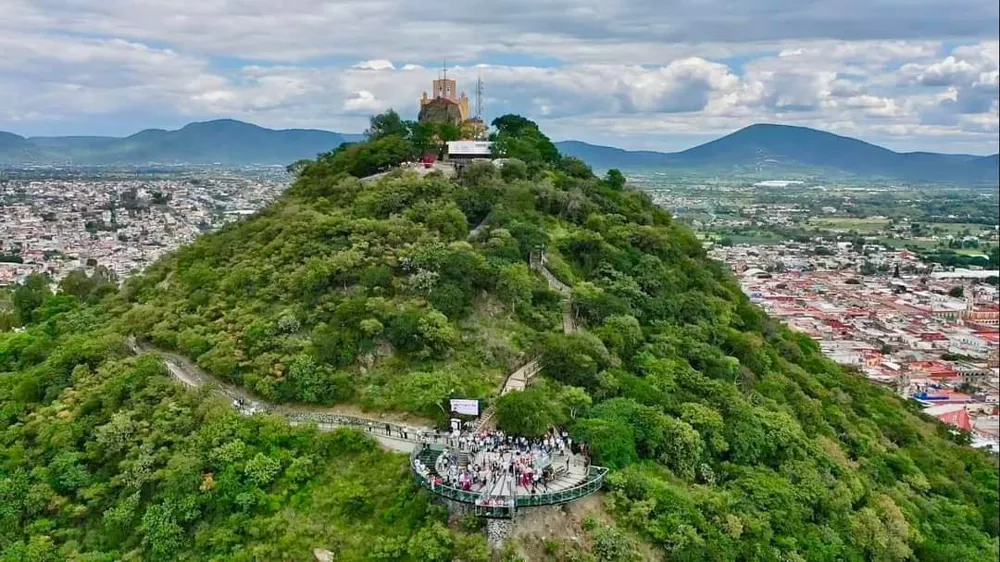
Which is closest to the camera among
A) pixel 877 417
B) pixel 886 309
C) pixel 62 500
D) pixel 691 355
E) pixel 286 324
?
pixel 62 500

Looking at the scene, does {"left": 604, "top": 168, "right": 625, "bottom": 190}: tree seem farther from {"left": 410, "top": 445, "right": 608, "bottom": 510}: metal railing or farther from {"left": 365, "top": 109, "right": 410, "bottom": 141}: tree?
{"left": 410, "top": 445, "right": 608, "bottom": 510}: metal railing

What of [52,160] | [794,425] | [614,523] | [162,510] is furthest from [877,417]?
[52,160]

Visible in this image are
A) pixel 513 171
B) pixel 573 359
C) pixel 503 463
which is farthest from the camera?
pixel 513 171

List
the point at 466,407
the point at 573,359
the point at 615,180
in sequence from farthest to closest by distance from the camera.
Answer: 1. the point at 615,180
2. the point at 573,359
3. the point at 466,407

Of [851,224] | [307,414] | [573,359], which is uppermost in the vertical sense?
[573,359]

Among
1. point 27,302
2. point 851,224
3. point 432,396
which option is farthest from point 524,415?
point 851,224

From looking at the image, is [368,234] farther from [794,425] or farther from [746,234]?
[746,234]

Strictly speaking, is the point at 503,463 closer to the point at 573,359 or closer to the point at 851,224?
the point at 573,359
